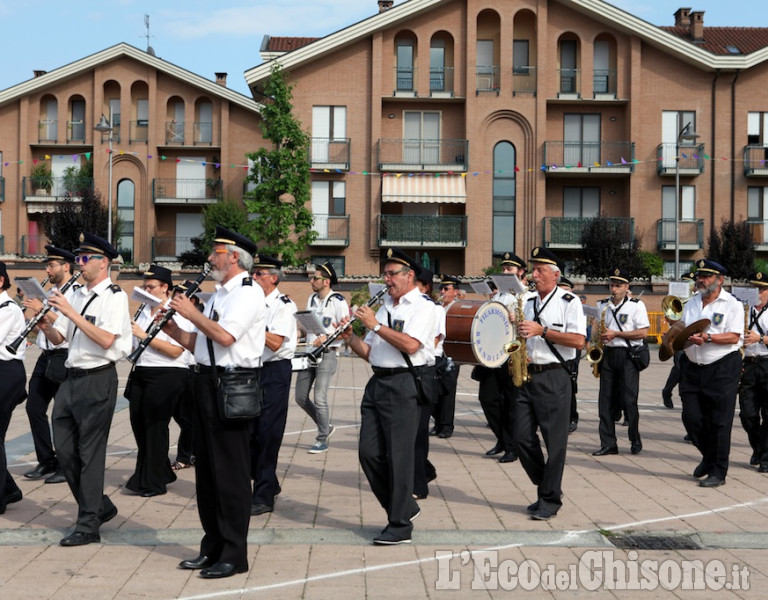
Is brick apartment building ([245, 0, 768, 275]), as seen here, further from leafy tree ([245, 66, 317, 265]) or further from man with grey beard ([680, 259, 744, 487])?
man with grey beard ([680, 259, 744, 487])

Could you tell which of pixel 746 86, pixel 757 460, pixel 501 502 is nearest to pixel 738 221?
pixel 746 86

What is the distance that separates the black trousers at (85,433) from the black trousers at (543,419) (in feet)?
10.9

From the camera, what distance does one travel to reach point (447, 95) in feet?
133

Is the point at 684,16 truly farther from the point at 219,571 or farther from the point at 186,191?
the point at 219,571

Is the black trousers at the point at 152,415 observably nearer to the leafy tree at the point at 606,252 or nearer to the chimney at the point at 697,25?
the leafy tree at the point at 606,252

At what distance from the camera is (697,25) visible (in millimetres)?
46938

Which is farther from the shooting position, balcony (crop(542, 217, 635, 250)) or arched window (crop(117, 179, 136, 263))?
arched window (crop(117, 179, 136, 263))

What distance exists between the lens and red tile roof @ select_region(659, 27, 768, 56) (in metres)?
46.5

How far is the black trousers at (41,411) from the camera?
9.30 m

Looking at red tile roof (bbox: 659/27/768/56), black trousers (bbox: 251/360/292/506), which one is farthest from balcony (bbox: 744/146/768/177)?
black trousers (bbox: 251/360/292/506)

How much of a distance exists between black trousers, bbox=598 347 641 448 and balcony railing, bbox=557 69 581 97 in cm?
3129

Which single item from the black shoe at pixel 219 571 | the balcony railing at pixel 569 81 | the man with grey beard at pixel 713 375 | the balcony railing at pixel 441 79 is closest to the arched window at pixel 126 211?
the balcony railing at pixel 441 79

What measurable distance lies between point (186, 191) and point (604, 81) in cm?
1970

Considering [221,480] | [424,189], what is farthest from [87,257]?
[424,189]
